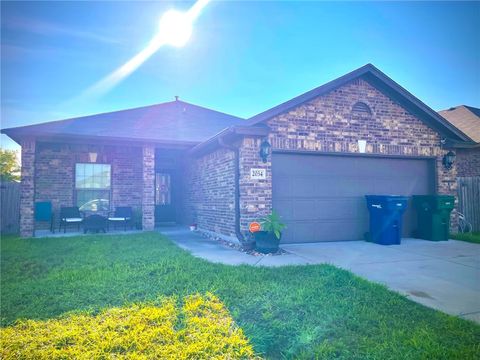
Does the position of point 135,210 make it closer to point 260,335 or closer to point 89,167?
point 89,167

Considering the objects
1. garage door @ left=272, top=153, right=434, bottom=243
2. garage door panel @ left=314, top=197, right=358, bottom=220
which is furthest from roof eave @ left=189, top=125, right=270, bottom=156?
garage door panel @ left=314, top=197, right=358, bottom=220

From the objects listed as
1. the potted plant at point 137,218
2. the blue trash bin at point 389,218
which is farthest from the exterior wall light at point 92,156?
the blue trash bin at point 389,218

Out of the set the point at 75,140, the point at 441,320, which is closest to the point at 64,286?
the point at 441,320

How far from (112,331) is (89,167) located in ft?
33.4

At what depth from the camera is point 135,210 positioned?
12.2 metres

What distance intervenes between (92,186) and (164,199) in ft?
10.1

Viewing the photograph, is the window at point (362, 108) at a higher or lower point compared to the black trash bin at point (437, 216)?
higher

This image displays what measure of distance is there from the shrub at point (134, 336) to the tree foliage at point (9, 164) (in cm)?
3509

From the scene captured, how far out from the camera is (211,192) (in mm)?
9719

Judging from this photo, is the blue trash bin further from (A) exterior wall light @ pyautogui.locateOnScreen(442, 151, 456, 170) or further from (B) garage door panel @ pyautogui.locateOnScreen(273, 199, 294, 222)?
(A) exterior wall light @ pyautogui.locateOnScreen(442, 151, 456, 170)

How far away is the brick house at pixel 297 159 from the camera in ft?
25.2

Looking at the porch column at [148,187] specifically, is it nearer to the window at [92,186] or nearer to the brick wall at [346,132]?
the window at [92,186]

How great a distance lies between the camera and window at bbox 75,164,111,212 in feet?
38.5

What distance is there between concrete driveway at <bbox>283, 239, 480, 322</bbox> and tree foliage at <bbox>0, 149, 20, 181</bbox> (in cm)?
3524
